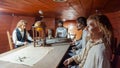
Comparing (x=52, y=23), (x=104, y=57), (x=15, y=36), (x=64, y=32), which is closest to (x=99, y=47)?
(x=104, y=57)

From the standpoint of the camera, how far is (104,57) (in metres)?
1.09

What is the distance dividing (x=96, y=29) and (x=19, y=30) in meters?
2.72

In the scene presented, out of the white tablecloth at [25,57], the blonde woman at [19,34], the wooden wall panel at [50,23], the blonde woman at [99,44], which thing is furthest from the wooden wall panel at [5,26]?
the blonde woman at [99,44]

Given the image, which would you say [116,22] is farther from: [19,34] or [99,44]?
[99,44]

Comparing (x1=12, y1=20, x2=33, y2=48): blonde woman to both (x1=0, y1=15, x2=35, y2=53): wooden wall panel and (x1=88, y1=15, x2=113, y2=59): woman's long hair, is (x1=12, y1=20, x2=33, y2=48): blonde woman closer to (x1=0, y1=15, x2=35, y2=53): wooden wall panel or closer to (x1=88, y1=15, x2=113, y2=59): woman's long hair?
(x1=0, y1=15, x2=35, y2=53): wooden wall panel

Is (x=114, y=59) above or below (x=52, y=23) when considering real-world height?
below

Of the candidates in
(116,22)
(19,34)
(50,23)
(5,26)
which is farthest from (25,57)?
(50,23)

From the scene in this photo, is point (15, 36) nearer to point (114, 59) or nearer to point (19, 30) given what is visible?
point (19, 30)

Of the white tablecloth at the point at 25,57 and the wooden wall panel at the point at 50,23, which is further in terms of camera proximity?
the wooden wall panel at the point at 50,23

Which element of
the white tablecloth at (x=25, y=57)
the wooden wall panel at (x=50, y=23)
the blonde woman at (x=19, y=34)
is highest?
the wooden wall panel at (x=50, y=23)

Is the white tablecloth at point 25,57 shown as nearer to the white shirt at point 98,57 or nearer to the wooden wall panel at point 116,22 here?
the white shirt at point 98,57

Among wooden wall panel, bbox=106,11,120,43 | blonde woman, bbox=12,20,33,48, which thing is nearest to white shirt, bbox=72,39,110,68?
blonde woman, bbox=12,20,33,48

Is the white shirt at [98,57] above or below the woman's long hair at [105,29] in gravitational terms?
below

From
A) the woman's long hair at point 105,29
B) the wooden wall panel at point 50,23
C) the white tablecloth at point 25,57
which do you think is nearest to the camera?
the woman's long hair at point 105,29
